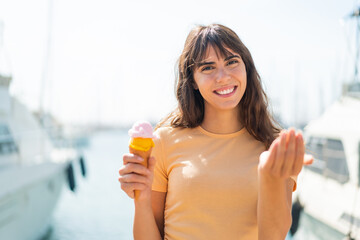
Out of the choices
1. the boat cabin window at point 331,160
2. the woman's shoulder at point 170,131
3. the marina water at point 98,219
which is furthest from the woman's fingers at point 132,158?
the marina water at point 98,219

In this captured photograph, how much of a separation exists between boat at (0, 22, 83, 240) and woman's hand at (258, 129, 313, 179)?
18.4 feet

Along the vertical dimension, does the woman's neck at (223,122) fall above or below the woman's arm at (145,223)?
above

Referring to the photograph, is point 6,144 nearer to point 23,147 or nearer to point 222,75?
point 23,147

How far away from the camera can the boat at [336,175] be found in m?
5.17

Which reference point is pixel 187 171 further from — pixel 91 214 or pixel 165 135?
pixel 91 214

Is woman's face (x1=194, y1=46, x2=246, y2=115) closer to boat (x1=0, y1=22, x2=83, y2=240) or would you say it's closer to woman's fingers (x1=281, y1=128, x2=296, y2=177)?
woman's fingers (x1=281, y1=128, x2=296, y2=177)

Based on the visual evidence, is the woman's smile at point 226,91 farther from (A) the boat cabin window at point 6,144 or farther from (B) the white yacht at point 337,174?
(A) the boat cabin window at point 6,144

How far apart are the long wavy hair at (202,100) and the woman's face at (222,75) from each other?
1.2 inches

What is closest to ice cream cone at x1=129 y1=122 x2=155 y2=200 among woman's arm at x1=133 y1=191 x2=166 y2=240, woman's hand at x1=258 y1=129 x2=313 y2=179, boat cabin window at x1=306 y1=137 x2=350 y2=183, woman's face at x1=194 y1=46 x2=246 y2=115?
woman's arm at x1=133 y1=191 x2=166 y2=240

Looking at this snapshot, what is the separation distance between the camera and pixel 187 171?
1408 millimetres

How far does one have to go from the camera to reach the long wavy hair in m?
1.46

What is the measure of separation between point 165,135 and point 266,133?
0.50m

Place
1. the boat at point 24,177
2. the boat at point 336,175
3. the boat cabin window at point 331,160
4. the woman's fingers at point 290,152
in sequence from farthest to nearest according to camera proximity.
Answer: the boat at point 24,177 < the boat cabin window at point 331,160 < the boat at point 336,175 < the woman's fingers at point 290,152

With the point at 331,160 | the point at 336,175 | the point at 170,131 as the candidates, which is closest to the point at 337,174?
the point at 336,175
